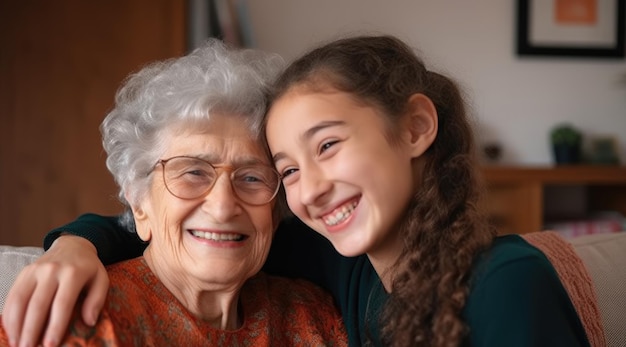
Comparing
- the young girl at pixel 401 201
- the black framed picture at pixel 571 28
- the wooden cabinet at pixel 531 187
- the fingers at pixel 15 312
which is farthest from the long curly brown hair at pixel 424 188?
the black framed picture at pixel 571 28

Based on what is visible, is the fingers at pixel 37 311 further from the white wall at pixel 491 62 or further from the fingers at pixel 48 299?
the white wall at pixel 491 62

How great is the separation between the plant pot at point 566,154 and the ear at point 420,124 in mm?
2903

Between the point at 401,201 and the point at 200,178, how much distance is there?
0.41m

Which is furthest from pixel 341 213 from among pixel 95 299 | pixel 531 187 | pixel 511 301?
pixel 531 187

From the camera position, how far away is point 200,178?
4.50ft

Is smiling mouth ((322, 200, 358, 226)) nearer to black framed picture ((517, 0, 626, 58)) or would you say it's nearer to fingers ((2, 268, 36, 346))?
fingers ((2, 268, 36, 346))

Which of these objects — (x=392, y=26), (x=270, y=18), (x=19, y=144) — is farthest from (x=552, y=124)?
(x=19, y=144)

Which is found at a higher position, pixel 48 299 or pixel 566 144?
pixel 48 299

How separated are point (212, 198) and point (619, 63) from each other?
3.59 m

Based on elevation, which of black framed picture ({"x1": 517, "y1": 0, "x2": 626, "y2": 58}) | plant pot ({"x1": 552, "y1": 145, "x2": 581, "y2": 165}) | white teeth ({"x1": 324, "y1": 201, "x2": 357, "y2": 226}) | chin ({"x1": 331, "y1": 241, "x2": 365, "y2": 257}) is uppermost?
black framed picture ({"x1": 517, "y1": 0, "x2": 626, "y2": 58})

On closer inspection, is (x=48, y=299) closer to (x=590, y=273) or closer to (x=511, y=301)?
(x=511, y=301)

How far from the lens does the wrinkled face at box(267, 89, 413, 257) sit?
123cm

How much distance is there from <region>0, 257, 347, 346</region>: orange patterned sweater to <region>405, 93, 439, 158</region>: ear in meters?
0.48

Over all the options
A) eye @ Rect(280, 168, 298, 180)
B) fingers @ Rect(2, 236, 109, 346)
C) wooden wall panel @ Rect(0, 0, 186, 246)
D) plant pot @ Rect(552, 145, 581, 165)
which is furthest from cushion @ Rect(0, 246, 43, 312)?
plant pot @ Rect(552, 145, 581, 165)
